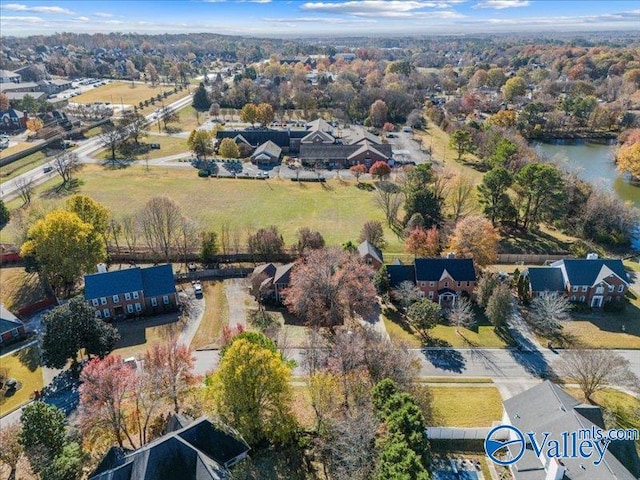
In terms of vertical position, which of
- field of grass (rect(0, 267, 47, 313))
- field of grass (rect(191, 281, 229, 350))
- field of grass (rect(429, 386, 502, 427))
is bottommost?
field of grass (rect(191, 281, 229, 350))

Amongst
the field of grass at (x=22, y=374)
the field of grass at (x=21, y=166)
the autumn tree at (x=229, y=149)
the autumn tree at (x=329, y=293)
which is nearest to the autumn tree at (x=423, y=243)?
the autumn tree at (x=329, y=293)

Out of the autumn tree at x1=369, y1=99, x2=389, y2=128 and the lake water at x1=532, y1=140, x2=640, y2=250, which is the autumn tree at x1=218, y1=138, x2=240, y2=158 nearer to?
the autumn tree at x1=369, y1=99, x2=389, y2=128

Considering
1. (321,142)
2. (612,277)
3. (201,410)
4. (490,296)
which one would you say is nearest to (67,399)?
(201,410)

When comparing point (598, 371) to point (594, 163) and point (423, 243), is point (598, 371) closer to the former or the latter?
point (423, 243)

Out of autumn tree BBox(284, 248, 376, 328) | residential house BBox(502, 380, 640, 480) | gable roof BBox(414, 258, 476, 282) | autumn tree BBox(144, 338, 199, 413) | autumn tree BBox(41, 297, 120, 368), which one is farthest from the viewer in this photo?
gable roof BBox(414, 258, 476, 282)

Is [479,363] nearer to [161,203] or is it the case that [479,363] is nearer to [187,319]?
[187,319]

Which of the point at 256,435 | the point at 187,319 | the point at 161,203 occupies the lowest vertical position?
the point at 187,319

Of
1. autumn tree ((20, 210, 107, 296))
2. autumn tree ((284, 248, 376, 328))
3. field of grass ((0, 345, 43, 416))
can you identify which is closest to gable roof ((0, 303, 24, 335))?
field of grass ((0, 345, 43, 416))
